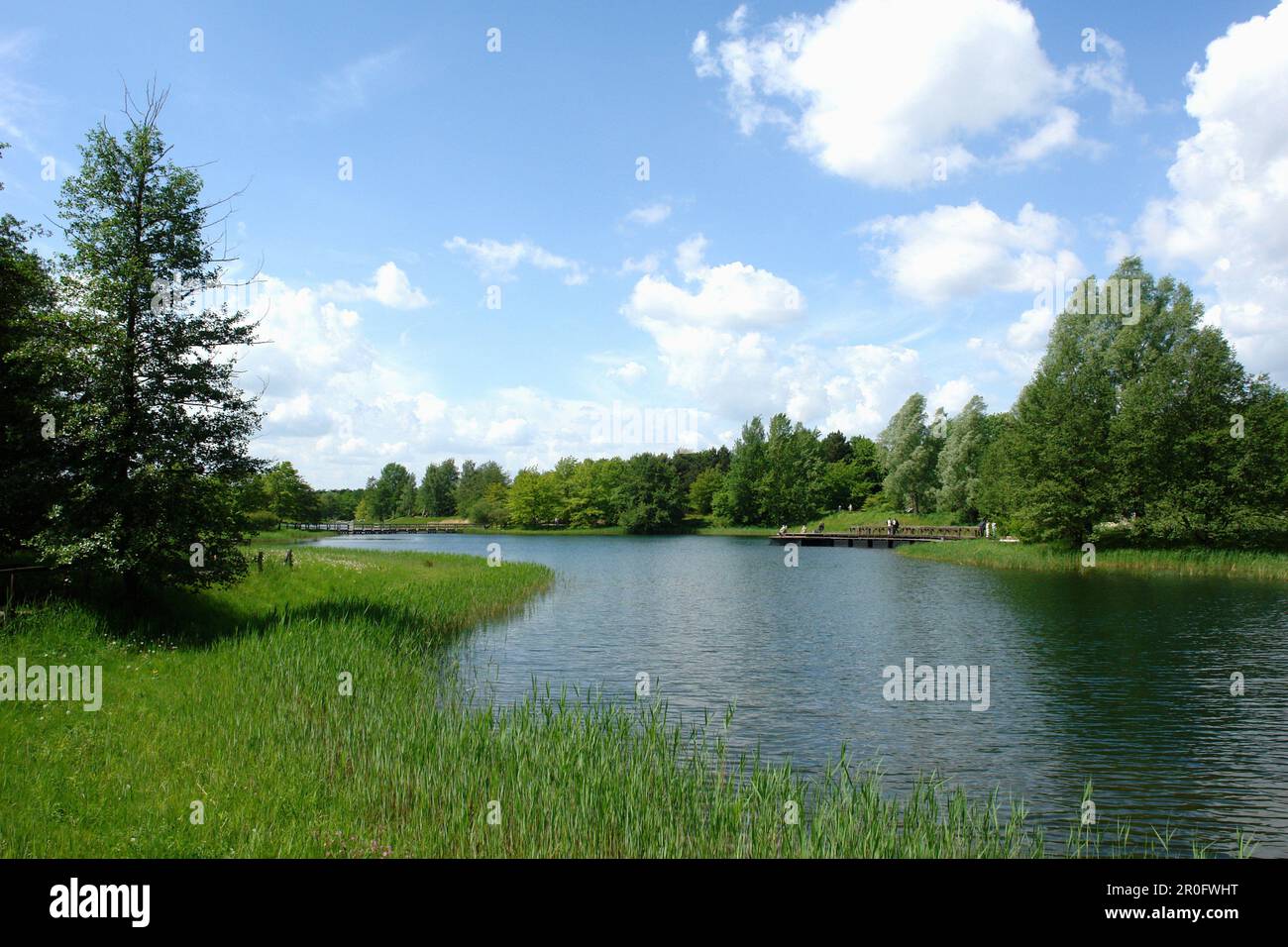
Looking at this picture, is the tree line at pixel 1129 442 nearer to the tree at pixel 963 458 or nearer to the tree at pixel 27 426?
the tree at pixel 963 458

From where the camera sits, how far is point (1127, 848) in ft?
32.1

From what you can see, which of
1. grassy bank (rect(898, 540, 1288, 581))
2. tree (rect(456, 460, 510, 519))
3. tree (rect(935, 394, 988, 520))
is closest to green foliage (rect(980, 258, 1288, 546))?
grassy bank (rect(898, 540, 1288, 581))

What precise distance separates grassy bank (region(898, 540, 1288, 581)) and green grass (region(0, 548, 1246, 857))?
4177cm

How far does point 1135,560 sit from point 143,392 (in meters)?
52.5

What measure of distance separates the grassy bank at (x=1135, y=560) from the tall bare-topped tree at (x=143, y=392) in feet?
158

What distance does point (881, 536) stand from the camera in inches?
3130

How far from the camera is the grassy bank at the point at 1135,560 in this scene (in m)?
41.5

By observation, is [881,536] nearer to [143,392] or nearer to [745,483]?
[745,483]

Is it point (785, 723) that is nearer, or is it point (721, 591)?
point (785, 723)

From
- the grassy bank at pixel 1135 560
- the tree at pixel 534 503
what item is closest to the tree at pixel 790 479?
the tree at pixel 534 503

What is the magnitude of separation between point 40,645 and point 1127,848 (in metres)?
18.1

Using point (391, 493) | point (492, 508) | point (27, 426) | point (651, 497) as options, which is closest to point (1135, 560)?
point (27, 426)
